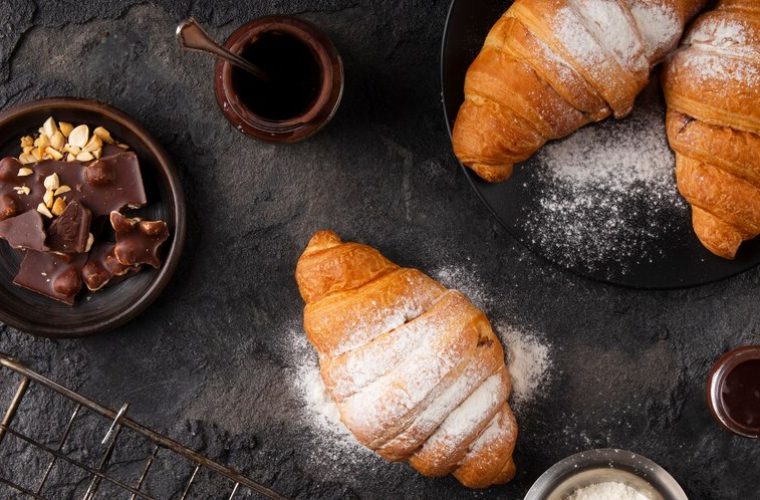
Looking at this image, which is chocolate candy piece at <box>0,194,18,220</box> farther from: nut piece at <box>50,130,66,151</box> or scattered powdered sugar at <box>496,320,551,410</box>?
scattered powdered sugar at <box>496,320,551,410</box>

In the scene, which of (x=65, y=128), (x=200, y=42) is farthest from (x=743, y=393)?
(x=65, y=128)

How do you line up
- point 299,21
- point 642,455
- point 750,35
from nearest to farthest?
point 750,35
point 299,21
point 642,455

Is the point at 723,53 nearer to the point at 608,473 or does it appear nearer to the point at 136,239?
the point at 608,473

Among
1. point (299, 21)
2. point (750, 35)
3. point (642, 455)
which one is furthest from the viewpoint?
point (642, 455)

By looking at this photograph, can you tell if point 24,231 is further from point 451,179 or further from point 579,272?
point 579,272

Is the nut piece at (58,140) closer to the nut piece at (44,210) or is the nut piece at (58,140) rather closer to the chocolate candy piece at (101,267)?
the nut piece at (44,210)

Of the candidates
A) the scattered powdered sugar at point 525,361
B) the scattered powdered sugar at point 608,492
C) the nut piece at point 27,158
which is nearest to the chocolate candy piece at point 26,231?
the nut piece at point 27,158

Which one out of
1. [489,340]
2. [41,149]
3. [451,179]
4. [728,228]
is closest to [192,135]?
[41,149]
